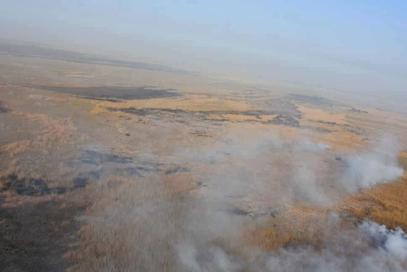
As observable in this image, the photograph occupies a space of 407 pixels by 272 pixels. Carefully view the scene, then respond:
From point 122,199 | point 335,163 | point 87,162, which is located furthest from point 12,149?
point 335,163

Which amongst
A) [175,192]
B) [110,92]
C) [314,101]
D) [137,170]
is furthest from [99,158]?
[314,101]

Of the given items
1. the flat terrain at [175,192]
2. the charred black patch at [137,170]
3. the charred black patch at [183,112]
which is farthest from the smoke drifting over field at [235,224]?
the charred black patch at [183,112]

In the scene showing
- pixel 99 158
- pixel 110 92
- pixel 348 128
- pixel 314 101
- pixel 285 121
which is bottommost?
pixel 99 158

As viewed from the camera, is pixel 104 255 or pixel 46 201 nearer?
pixel 104 255

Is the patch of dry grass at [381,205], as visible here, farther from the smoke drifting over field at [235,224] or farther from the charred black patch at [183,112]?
the charred black patch at [183,112]

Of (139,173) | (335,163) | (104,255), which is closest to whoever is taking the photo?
(104,255)

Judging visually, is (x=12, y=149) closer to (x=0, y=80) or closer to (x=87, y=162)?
(x=87, y=162)

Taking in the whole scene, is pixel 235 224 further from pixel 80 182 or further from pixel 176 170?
pixel 80 182
